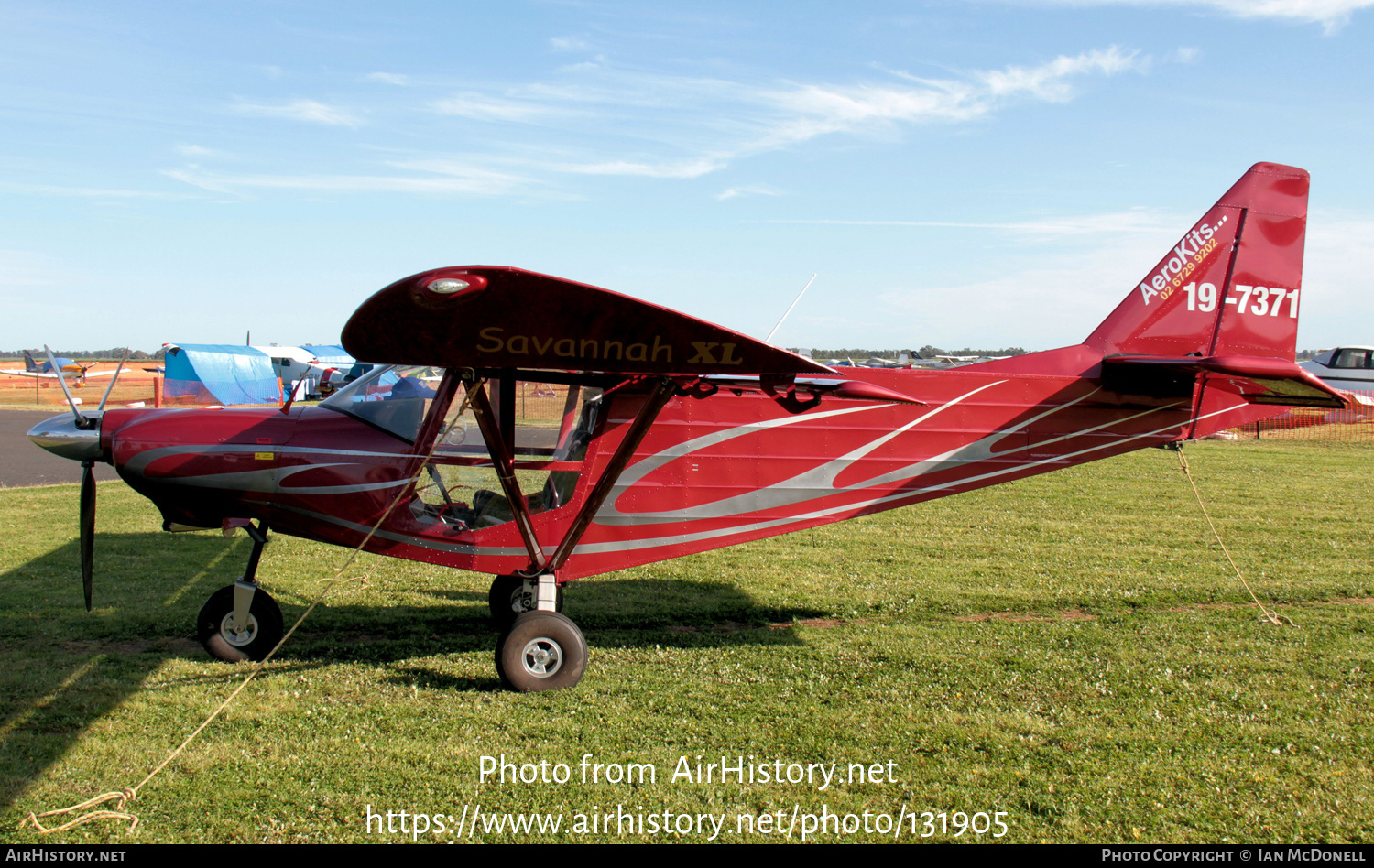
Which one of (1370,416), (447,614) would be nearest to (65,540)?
(447,614)

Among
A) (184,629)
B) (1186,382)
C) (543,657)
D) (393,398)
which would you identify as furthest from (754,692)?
(184,629)

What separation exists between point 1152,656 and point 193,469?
22.2 ft

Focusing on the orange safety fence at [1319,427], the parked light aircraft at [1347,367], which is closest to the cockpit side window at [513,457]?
the orange safety fence at [1319,427]

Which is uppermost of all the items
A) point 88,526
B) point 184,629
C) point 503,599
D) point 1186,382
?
point 1186,382

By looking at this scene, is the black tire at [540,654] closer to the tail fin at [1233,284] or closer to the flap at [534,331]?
the flap at [534,331]

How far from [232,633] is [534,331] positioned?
3.44m

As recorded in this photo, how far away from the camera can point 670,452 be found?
6.26m

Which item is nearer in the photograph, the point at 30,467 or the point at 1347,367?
the point at 30,467

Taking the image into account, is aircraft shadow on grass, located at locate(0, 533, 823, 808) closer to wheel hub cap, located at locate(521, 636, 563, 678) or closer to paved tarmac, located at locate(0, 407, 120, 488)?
wheel hub cap, located at locate(521, 636, 563, 678)

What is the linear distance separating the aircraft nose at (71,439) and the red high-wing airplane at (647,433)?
2 cm

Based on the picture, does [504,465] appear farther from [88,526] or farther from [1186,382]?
[1186,382]

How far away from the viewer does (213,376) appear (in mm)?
32219

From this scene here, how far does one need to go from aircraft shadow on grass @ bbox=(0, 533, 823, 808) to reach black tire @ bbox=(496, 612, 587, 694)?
10.5 inches

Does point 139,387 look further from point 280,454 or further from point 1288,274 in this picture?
point 1288,274
